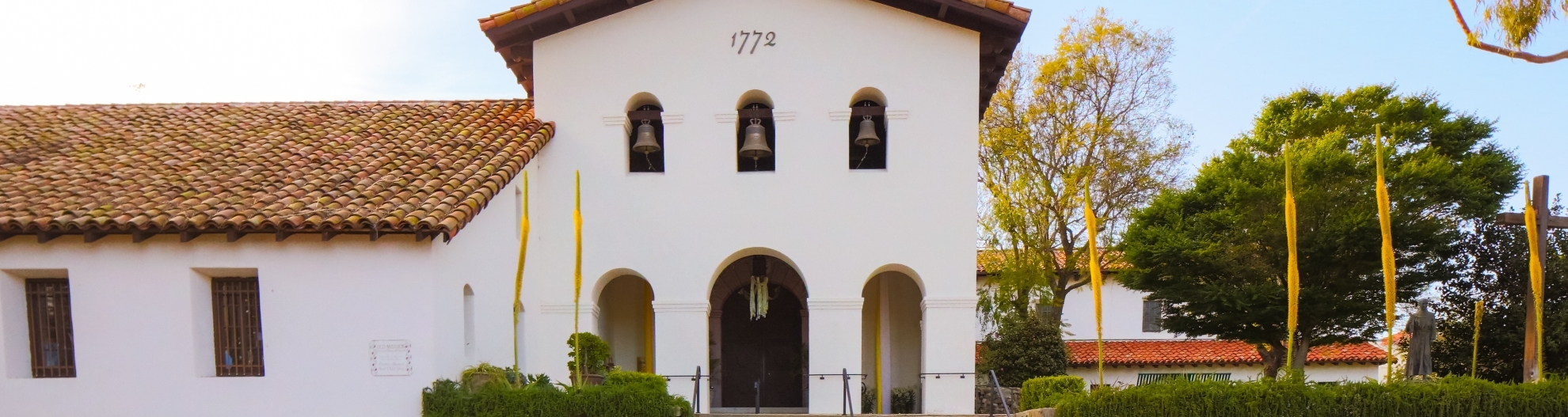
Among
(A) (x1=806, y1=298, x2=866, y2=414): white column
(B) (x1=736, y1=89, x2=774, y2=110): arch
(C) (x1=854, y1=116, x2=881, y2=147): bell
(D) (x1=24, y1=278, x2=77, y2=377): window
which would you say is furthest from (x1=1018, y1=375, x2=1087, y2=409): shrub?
(D) (x1=24, y1=278, x2=77, y2=377): window

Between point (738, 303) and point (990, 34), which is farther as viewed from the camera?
point (738, 303)

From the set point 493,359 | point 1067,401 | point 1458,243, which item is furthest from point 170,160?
point 1458,243

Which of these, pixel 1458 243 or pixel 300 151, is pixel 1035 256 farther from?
pixel 300 151

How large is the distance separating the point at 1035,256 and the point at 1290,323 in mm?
12951

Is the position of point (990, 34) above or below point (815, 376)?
above

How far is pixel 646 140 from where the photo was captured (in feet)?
44.0

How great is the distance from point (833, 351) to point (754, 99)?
3.53 meters

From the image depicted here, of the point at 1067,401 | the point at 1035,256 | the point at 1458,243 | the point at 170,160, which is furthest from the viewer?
the point at 1035,256

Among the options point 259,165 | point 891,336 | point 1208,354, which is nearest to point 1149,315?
point 1208,354

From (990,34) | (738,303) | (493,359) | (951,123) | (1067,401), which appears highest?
(990,34)

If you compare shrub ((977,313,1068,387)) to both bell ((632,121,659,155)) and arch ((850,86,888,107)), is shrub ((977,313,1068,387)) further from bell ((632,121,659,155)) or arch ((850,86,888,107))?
bell ((632,121,659,155))

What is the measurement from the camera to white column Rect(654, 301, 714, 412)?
13344 millimetres

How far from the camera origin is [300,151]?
12.1m

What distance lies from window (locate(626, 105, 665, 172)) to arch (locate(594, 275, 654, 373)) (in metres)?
2.37
